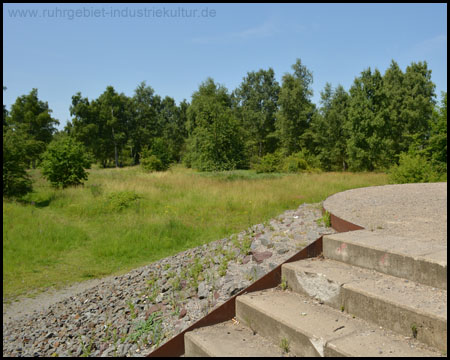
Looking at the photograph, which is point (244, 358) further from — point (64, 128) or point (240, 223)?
point (64, 128)

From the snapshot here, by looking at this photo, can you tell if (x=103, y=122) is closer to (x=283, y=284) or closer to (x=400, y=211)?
(x=400, y=211)

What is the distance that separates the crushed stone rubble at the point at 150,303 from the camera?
325 centimetres

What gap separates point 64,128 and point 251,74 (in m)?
24.2

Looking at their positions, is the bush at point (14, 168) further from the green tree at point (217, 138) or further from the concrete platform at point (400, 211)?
the green tree at point (217, 138)

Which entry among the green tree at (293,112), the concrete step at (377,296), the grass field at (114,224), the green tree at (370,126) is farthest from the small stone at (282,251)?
the green tree at (293,112)

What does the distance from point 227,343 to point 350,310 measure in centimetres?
91

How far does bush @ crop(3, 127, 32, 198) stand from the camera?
11.1 meters

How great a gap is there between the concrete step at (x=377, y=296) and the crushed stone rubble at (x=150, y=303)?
26.8 inches

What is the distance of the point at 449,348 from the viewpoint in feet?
6.47

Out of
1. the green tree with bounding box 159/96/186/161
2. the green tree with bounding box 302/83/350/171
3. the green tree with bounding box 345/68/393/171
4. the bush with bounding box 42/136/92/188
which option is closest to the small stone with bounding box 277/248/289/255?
the bush with bounding box 42/136/92/188

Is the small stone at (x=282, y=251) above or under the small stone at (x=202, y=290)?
above

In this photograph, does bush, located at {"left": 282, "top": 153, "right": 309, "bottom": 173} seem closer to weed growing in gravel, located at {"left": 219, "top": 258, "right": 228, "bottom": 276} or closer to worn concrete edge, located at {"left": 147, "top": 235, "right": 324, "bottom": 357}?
weed growing in gravel, located at {"left": 219, "top": 258, "right": 228, "bottom": 276}

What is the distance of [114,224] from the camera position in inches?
344

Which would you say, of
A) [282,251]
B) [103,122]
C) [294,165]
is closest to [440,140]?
[294,165]
